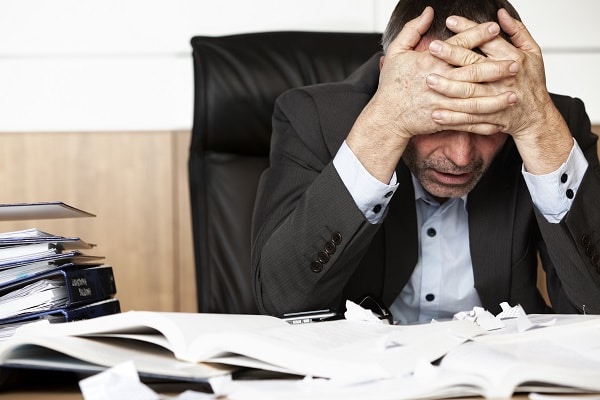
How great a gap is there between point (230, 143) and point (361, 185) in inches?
21.2

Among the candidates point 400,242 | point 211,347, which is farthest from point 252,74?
point 211,347

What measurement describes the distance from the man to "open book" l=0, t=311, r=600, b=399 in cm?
43

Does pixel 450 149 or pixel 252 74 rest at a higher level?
pixel 252 74

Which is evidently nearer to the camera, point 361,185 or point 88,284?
point 88,284

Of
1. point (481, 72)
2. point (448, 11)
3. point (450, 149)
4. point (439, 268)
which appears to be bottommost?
point (439, 268)

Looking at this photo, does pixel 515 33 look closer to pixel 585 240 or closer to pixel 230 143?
pixel 585 240

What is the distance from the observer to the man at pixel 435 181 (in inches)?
42.9

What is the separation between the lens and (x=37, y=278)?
83cm

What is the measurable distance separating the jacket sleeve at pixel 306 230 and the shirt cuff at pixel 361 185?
19 millimetres

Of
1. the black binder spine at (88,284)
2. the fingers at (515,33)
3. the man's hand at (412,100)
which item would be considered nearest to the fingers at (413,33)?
the man's hand at (412,100)

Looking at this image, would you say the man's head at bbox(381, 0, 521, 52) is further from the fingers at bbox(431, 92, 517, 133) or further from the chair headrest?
the chair headrest

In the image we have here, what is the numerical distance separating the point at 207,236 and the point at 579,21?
1.24 m

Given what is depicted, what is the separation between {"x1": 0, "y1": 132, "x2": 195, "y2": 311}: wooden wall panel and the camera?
204cm

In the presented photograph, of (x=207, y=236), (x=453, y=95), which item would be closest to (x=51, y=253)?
(x=453, y=95)
